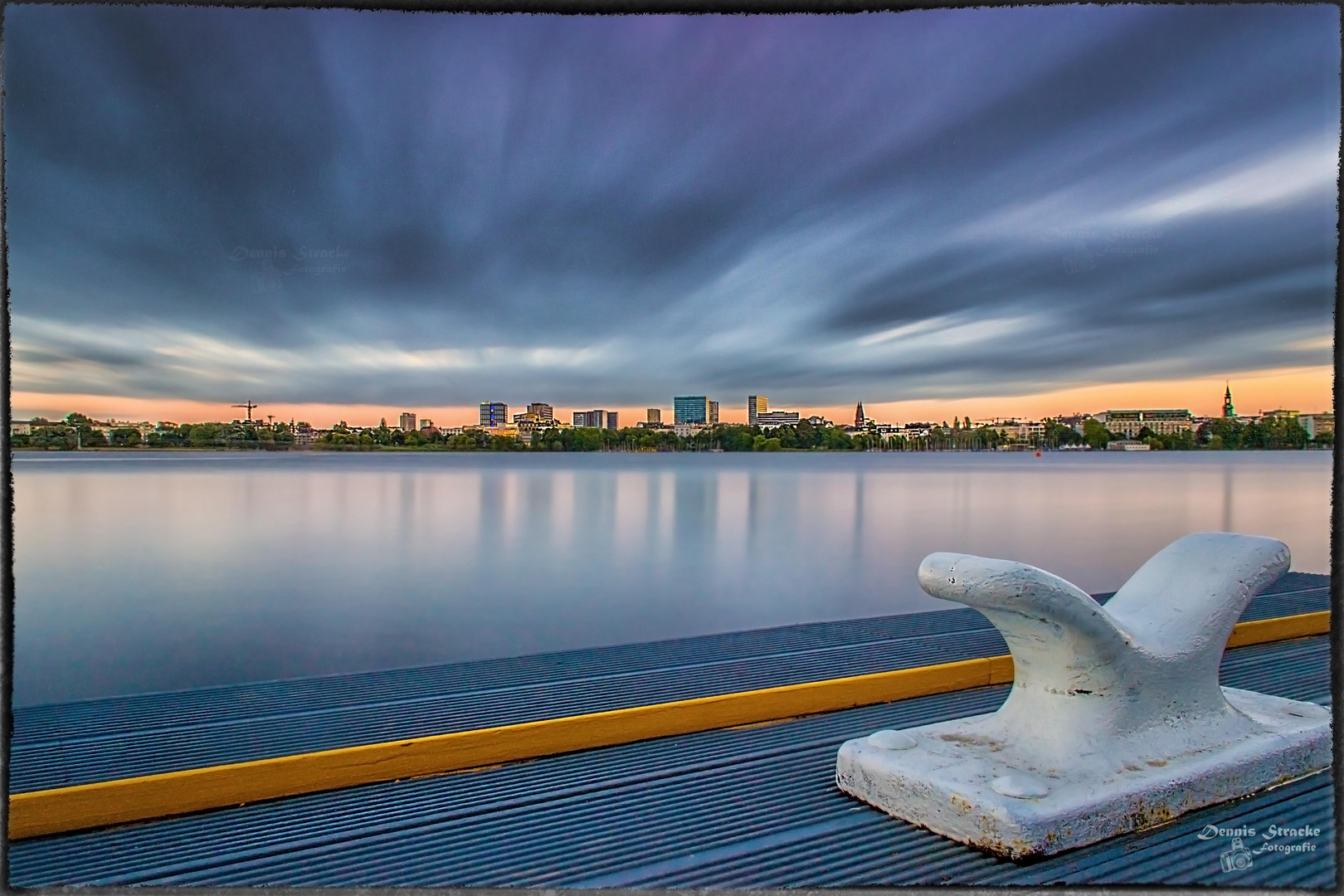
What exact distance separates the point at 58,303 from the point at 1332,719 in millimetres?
6046

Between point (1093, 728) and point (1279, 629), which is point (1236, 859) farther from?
point (1279, 629)

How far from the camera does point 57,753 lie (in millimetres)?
2576

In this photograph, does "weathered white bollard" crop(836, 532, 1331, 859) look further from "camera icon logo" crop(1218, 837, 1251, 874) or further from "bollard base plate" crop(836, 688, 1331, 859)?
"camera icon logo" crop(1218, 837, 1251, 874)

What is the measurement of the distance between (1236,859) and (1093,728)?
377 mm

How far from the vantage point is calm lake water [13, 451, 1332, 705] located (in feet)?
18.2

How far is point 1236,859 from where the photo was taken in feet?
5.62

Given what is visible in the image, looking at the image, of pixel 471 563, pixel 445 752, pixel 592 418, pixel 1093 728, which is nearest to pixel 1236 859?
pixel 1093 728

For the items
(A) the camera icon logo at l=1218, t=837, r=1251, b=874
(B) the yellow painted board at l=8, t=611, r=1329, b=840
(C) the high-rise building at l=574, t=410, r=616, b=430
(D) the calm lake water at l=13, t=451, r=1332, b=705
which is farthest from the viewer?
(C) the high-rise building at l=574, t=410, r=616, b=430

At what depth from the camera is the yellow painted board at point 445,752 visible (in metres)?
1.94

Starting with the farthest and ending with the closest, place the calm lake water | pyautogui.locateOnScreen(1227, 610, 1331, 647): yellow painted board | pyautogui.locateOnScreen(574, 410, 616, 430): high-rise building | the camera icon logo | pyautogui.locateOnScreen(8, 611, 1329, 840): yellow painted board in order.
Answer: pyautogui.locateOnScreen(574, 410, 616, 430): high-rise building < the calm lake water < pyautogui.locateOnScreen(1227, 610, 1331, 647): yellow painted board < pyautogui.locateOnScreen(8, 611, 1329, 840): yellow painted board < the camera icon logo

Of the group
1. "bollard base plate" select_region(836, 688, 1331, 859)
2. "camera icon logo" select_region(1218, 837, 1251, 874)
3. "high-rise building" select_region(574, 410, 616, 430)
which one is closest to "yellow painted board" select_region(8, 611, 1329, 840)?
"bollard base plate" select_region(836, 688, 1331, 859)

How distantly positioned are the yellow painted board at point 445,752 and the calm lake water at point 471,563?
4.57 feet

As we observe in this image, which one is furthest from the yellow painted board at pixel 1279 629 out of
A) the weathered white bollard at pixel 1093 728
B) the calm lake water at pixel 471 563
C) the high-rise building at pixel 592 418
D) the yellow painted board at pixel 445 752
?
the high-rise building at pixel 592 418

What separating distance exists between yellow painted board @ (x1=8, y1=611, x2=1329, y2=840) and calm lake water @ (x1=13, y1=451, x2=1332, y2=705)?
1393mm
